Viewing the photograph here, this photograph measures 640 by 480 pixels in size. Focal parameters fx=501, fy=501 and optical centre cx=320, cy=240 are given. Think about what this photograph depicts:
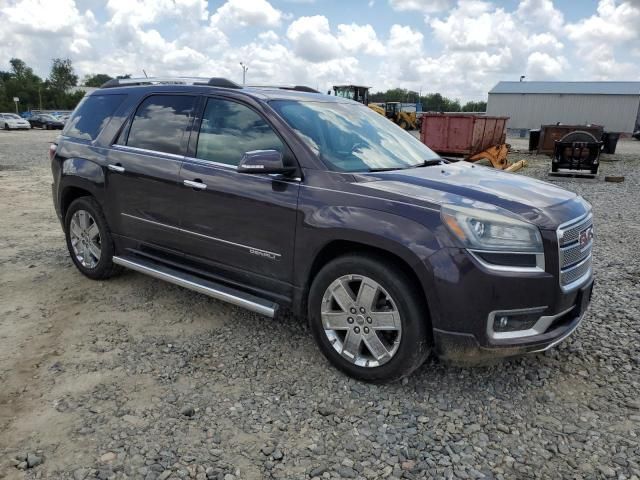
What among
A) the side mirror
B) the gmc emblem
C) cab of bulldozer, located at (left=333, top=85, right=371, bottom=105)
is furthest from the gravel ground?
cab of bulldozer, located at (left=333, top=85, right=371, bottom=105)

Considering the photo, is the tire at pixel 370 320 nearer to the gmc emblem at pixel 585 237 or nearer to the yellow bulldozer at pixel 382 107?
the gmc emblem at pixel 585 237

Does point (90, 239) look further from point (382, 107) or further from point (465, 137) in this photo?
point (382, 107)

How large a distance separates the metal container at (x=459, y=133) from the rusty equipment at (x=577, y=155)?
2.60 m

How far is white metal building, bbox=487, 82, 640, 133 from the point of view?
159 ft

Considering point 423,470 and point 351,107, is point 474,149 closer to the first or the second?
point 351,107

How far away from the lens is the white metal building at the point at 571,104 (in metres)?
48.4

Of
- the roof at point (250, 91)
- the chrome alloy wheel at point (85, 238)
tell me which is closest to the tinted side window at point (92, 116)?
the roof at point (250, 91)

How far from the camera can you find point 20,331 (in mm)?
3934

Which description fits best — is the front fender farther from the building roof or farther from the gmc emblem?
the building roof

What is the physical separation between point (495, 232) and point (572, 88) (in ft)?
190

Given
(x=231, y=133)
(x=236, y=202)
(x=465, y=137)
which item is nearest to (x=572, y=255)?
(x=236, y=202)

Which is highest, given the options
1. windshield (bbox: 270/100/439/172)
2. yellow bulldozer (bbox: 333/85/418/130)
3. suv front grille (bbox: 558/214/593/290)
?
yellow bulldozer (bbox: 333/85/418/130)

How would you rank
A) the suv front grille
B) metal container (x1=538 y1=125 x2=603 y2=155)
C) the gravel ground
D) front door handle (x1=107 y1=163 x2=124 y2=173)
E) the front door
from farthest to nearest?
1. metal container (x1=538 y1=125 x2=603 y2=155)
2. front door handle (x1=107 y1=163 x2=124 y2=173)
3. the front door
4. the suv front grille
5. the gravel ground

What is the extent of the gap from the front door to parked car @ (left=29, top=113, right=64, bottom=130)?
43.1 m
